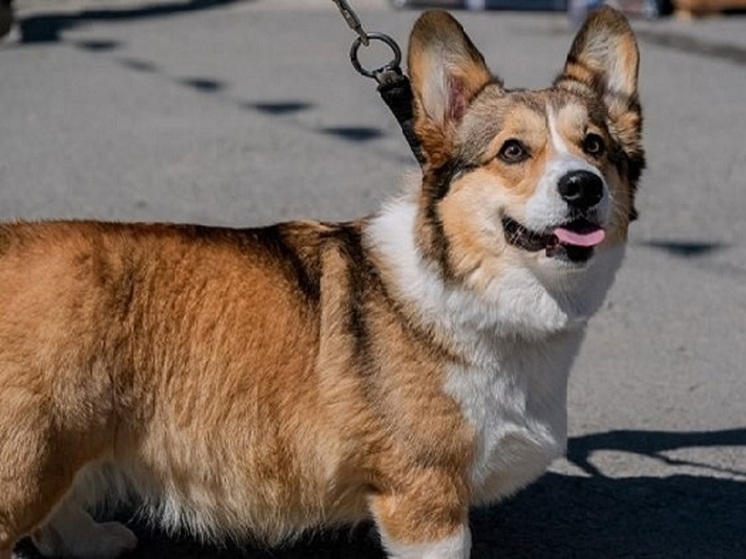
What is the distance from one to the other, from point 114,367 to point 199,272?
344 mm

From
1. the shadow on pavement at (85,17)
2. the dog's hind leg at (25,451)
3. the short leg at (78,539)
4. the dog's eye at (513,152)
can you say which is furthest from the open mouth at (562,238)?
the shadow on pavement at (85,17)

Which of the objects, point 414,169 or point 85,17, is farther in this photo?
point 85,17

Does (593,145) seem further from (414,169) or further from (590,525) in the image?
(590,525)

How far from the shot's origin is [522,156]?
12.1 feet

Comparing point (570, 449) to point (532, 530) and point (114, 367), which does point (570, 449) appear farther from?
point (114, 367)

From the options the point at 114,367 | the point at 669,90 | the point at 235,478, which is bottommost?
the point at 669,90

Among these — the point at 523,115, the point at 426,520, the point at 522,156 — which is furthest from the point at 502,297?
the point at 426,520

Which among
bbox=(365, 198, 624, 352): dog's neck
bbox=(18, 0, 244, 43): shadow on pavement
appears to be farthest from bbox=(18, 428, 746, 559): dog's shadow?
bbox=(18, 0, 244, 43): shadow on pavement

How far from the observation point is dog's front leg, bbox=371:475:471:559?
3721 mm

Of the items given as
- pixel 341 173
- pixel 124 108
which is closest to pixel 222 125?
pixel 124 108

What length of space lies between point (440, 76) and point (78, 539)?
1666 millimetres

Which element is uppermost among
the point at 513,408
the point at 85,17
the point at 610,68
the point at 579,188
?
the point at 610,68

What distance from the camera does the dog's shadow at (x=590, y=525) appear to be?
4.29 metres

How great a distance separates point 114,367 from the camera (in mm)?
3582
